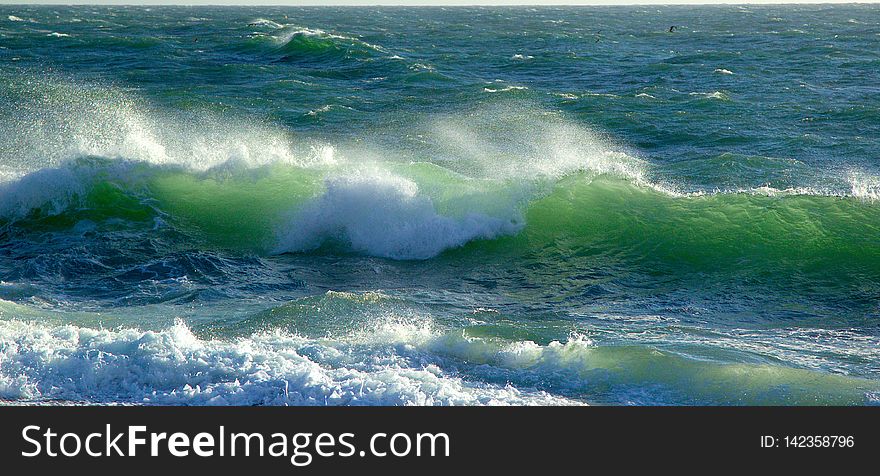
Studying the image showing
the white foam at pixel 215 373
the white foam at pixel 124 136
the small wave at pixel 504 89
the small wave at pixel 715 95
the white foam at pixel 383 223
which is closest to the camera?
the white foam at pixel 215 373

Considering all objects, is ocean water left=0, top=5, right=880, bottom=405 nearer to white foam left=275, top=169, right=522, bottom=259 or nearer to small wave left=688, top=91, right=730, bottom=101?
white foam left=275, top=169, right=522, bottom=259

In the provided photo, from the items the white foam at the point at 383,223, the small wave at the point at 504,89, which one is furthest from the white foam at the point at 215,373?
the small wave at the point at 504,89

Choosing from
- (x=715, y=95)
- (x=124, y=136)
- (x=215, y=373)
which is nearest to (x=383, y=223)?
(x=215, y=373)

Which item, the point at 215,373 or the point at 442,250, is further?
the point at 442,250

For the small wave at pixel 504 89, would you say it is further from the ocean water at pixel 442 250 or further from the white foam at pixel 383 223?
the white foam at pixel 383 223

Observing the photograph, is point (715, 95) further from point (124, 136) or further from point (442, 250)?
point (124, 136)

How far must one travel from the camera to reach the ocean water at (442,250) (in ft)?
23.3

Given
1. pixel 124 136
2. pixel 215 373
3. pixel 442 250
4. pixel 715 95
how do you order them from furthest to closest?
pixel 715 95
pixel 124 136
pixel 442 250
pixel 215 373

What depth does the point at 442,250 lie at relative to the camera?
11.9m

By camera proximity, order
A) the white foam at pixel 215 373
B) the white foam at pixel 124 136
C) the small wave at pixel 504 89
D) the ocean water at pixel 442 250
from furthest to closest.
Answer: the small wave at pixel 504 89 < the white foam at pixel 124 136 < the ocean water at pixel 442 250 < the white foam at pixel 215 373

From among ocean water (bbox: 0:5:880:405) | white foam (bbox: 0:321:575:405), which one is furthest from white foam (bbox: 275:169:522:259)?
white foam (bbox: 0:321:575:405)

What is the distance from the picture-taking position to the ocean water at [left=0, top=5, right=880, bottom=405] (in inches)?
279

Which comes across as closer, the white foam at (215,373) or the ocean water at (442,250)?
the white foam at (215,373)

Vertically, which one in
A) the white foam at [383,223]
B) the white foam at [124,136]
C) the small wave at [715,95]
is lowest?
the white foam at [383,223]
